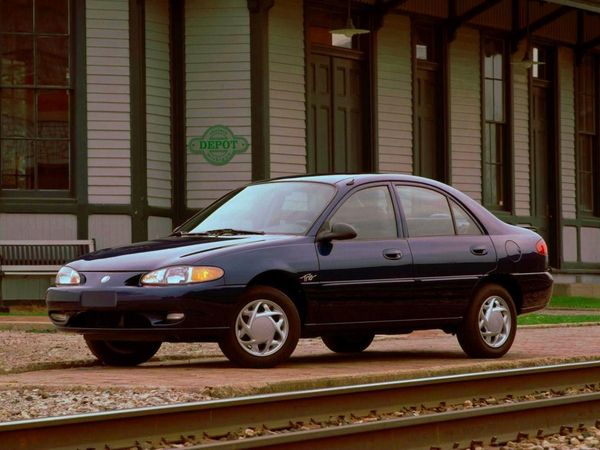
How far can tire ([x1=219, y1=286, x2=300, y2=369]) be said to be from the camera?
10.6m

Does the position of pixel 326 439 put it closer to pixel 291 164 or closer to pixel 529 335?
pixel 529 335

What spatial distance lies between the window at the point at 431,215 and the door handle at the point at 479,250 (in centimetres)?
17

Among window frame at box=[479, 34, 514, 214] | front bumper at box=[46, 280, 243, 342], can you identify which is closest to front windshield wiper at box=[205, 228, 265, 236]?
front bumper at box=[46, 280, 243, 342]

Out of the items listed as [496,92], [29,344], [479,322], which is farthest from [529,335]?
[496,92]

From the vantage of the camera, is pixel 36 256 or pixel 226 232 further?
pixel 36 256

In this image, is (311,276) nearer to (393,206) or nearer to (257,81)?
(393,206)

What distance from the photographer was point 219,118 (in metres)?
22.5

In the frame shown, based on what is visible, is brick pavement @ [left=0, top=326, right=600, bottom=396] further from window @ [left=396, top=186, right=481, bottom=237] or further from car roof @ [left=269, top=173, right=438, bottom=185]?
car roof @ [left=269, top=173, right=438, bottom=185]

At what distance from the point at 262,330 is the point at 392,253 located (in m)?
1.43

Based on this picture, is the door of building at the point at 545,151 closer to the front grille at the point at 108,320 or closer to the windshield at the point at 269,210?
the windshield at the point at 269,210

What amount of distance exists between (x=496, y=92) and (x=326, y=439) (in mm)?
21337

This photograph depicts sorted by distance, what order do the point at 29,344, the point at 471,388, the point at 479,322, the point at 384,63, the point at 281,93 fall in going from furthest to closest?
the point at 384,63 → the point at 281,93 → the point at 29,344 → the point at 479,322 → the point at 471,388

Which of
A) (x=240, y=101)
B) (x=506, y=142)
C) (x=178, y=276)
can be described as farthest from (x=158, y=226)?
(x=178, y=276)

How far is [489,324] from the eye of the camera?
12117 mm
